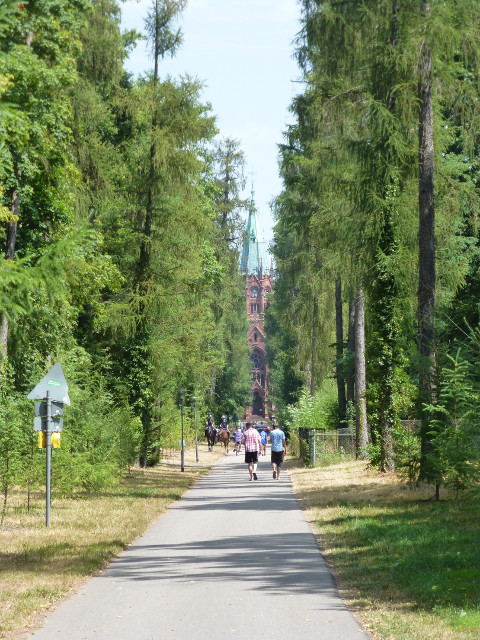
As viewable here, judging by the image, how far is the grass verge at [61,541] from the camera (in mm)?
9352

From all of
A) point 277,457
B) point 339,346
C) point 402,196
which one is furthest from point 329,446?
point 402,196

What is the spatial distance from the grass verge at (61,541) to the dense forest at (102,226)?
2.62ft

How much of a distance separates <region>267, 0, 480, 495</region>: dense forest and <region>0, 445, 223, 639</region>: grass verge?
16.3ft

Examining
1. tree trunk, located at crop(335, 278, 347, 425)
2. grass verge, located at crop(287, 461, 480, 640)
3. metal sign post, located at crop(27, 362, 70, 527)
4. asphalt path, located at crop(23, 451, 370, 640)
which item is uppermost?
tree trunk, located at crop(335, 278, 347, 425)

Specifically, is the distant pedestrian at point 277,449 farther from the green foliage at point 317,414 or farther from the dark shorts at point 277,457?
the green foliage at point 317,414

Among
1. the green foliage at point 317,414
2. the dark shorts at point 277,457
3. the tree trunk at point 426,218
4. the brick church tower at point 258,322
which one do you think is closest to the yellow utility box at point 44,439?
the tree trunk at point 426,218

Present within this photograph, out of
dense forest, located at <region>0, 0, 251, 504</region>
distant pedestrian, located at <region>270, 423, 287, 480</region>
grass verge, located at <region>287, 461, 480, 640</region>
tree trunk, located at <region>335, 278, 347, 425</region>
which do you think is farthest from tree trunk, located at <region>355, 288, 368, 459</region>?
grass verge, located at <region>287, 461, 480, 640</region>

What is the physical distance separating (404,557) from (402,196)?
12.5 meters

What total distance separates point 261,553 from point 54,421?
5.14 metres

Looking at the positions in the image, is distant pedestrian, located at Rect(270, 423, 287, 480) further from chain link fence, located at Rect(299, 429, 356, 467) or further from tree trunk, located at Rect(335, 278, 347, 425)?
tree trunk, located at Rect(335, 278, 347, 425)

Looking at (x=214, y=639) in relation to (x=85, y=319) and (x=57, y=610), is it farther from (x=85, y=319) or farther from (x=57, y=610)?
(x=85, y=319)

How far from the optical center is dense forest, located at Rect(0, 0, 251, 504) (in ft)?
66.2

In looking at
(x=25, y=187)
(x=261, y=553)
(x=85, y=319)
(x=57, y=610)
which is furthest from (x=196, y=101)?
(x=57, y=610)

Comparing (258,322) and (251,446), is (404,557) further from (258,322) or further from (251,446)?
(258,322)
